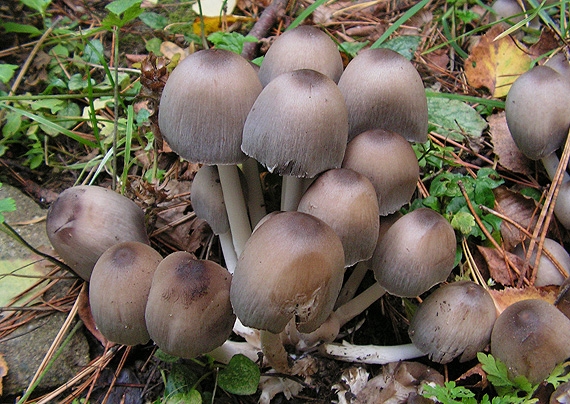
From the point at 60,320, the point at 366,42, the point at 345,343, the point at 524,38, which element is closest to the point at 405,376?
the point at 345,343

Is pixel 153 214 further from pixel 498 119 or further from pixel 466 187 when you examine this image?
pixel 498 119

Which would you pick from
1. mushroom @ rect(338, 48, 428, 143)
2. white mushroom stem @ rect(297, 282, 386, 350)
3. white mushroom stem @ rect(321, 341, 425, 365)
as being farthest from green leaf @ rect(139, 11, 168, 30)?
white mushroom stem @ rect(321, 341, 425, 365)

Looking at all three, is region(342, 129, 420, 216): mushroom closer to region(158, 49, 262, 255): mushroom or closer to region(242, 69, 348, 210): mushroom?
region(242, 69, 348, 210): mushroom

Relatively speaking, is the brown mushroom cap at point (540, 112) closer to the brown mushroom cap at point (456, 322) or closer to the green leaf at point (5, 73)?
the brown mushroom cap at point (456, 322)

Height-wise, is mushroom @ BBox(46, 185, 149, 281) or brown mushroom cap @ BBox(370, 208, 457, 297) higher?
mushroom @ BBox(46, 185, 149, 281)

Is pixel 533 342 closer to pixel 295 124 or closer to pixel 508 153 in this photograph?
pixel 295 124

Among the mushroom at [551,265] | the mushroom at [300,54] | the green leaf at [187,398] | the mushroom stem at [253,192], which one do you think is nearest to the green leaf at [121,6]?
the mushroom at [300,54]
